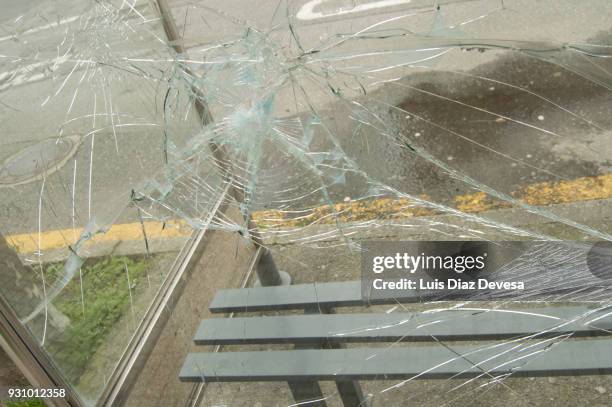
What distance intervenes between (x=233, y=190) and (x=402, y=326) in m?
0.75

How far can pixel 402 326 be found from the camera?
155cm

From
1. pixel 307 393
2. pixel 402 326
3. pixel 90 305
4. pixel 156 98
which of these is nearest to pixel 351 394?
pixel 307 393

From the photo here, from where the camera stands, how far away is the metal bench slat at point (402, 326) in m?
1.44

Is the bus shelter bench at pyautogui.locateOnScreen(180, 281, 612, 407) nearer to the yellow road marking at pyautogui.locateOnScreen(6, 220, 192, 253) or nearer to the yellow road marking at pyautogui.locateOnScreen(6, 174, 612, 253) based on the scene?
the yellow road marking at pyautogui.locateOnScreen(6, 174, 612, 253)

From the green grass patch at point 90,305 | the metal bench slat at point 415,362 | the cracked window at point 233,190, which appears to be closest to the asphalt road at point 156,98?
the cracked window at point 233,190

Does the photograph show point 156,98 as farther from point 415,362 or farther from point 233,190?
point 415,362

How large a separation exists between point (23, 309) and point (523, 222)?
4.52 ft

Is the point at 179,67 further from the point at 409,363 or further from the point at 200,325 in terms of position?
the point at 409,363

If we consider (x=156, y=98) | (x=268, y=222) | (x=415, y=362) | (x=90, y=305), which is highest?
(x=156, y=98)

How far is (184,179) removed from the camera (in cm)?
184

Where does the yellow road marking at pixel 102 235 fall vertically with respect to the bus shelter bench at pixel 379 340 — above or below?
above

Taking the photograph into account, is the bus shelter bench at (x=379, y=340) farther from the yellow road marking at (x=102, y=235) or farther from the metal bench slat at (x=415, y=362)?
the yellow road marking at (x=102, y=235)

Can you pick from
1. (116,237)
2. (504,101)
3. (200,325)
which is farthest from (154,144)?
(504,101)

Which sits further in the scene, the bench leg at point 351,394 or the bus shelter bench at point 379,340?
the bench leg at point 351,394
